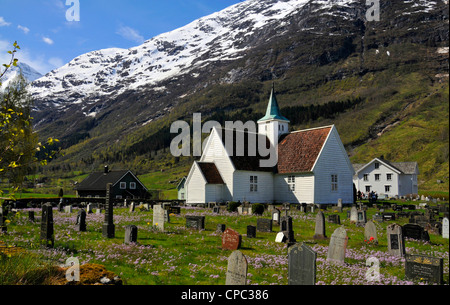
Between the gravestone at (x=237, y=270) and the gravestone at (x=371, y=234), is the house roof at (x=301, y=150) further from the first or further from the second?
the gravestone at (x=237, y=270)

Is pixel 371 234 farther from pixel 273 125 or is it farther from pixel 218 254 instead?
pixel 273 125

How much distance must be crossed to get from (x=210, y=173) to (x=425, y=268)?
30.5 m

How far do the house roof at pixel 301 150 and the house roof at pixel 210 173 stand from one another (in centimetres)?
788

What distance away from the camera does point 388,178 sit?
7488 centimetres

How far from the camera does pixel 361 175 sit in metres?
79.1

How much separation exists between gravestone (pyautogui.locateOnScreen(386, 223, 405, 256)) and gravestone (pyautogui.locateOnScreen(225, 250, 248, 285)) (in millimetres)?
9766

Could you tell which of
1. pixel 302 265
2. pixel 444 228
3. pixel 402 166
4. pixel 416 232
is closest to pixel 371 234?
pixel 416 232

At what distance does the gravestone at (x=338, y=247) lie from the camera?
1344 cm

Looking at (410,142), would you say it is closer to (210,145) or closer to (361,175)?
(361,175)

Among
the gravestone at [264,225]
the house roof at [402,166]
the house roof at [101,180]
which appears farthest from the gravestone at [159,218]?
the house roof at [402,166]

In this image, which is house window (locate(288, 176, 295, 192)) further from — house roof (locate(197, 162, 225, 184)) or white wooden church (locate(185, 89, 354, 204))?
house roof (locate(197, 162, 225, 184))

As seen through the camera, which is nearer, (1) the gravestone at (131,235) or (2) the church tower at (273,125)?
(1) the gravestone at (131,235)

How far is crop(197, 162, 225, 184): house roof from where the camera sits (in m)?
40.3
